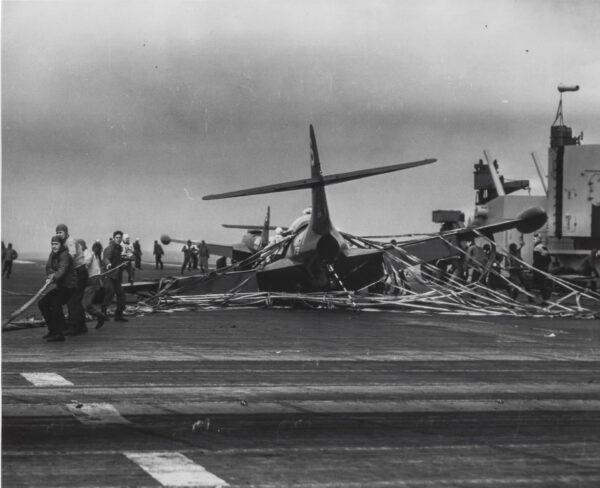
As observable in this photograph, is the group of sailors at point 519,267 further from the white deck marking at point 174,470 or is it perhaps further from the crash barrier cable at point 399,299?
the white deck marking at point 174,470

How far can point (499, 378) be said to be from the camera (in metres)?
12.1

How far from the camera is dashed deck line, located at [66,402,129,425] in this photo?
8648 mm

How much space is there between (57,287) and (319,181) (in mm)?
9907

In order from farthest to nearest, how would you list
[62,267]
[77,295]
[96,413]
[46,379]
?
1. [77,295]
2. [62,267]
3. [46,379]
4. [96,413]

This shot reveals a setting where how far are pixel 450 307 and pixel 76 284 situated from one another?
12.2 meters

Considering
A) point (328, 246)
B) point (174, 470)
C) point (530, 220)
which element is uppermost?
point (530, 220)

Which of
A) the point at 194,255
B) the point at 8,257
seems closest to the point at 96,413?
the point at 8,257

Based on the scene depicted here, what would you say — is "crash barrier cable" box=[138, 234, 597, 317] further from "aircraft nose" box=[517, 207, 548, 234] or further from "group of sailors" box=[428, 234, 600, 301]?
"aircraft nose" box=[517, 207, 548, 234]

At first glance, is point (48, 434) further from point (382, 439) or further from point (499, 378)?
point (499, 378)

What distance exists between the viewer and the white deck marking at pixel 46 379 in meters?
11.0

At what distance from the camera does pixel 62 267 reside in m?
16.8

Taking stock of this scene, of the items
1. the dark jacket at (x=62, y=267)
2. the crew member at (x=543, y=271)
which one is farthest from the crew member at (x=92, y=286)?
the crew member at (x=543, y=271)

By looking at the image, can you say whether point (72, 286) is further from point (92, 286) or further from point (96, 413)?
point (96, 413)

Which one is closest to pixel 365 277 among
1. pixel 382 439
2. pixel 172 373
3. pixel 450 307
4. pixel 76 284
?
pixel 450 307
